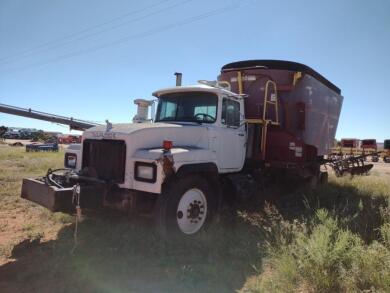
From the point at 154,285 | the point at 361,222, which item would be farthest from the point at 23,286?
the point at 361,222

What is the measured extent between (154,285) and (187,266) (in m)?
0.64

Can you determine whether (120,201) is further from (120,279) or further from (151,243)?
(120,279)

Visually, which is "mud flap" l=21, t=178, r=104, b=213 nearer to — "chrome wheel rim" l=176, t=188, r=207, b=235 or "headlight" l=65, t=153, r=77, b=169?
"headlight" l=65, t=153, r=77, b=169

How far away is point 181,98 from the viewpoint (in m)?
6.97

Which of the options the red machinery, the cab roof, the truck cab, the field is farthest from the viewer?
the red machinery

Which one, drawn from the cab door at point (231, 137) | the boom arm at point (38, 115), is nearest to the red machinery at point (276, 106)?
the cab door at point (231, 137)

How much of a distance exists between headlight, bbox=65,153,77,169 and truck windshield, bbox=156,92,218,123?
6.25ft

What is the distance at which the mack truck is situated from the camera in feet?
16.8

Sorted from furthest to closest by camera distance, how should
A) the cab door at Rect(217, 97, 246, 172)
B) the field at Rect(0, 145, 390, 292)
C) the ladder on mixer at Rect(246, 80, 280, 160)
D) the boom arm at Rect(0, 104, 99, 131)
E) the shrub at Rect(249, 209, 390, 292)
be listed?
1. the boom arm at Rect(0, 104, 99, 131)
2. the ladder on mixer at Rect(246, 80, 280, 160)
3. the cab door at Rect(217, 97, 246, 172)
4. the field at Rect(0, 145, 390, 292)
5. the shrub at Rect(249, 209, 390, 292)

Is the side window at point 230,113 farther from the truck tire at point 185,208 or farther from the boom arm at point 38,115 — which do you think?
the boom arm at point 38,115

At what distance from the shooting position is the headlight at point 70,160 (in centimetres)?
632

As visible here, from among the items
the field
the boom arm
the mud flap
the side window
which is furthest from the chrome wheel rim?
the boom arm

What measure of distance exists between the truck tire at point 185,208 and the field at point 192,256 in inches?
9.0

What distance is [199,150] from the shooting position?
5820 mm
